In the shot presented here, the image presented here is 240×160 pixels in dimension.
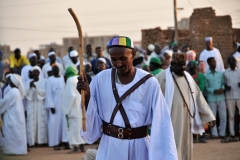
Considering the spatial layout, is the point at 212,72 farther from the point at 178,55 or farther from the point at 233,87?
the point at 178,55

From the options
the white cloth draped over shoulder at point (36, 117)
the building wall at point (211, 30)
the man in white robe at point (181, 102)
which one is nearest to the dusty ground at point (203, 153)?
the white cloth draped over shoulder at point (36, 117)

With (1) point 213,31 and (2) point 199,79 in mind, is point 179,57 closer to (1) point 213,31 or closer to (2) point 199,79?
(2) point 199,79

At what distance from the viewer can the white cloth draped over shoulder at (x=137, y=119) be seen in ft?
21.3

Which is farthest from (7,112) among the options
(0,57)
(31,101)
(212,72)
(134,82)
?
(134,82)

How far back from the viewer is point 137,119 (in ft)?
21.4

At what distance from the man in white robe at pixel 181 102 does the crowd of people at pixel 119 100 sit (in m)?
0.01

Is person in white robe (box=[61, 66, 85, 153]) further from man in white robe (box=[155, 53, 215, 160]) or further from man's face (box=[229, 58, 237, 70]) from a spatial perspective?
man in white robe (box=[155, 53, 215, 160])

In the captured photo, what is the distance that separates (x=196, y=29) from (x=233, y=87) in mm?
6993

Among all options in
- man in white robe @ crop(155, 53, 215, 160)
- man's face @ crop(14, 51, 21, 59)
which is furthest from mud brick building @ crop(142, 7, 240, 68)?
man in white robe @ crop(155, 53, 215, 160)

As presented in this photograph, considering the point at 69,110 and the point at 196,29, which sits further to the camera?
the point at 196,29

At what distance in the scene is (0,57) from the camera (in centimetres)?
1845

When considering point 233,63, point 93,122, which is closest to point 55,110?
point 233,63

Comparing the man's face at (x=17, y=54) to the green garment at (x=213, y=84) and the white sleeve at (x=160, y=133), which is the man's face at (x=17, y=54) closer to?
the green garment at (x=213, y=84)

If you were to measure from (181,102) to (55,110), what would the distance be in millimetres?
6776
